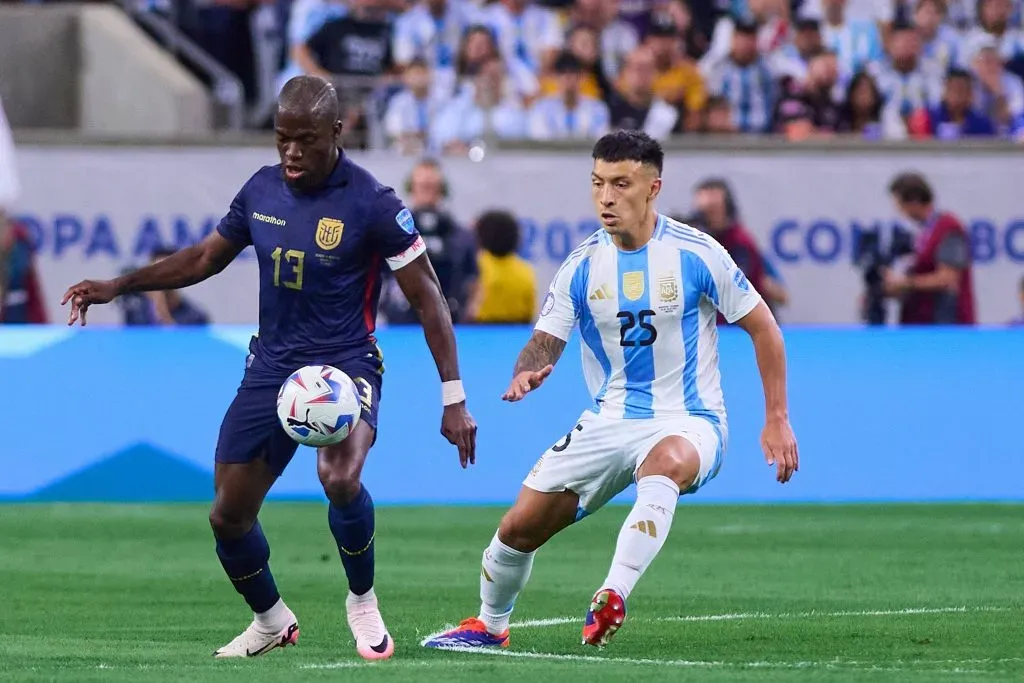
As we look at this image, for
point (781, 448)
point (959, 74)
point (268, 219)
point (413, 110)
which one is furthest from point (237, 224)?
point (959, 74)

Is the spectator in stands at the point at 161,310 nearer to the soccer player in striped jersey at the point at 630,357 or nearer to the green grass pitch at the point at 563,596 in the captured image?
the green grass pitch at the point at 563,596

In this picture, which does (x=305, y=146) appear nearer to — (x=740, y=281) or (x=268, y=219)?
(x=268, y=219)

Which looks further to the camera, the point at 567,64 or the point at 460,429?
the point at 567,64

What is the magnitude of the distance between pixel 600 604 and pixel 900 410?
7531 mm

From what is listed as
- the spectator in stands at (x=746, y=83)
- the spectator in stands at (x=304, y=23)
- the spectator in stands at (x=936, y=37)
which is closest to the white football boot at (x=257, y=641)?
the spectator in stands at (x=304, y=23)

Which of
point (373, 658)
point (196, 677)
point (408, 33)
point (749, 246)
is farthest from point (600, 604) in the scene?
point (408, 33)

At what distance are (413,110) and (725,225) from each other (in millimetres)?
3960

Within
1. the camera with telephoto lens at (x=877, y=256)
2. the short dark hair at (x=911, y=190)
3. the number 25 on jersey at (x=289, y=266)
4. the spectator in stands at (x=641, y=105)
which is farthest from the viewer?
the spectator in stands at (x=641, y=105)

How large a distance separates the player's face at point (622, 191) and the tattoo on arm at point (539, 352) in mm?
511

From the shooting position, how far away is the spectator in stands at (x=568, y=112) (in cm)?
1828

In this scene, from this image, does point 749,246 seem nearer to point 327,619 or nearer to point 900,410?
point 900,410

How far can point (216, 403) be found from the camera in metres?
14.1

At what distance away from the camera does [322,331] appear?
7598 mm

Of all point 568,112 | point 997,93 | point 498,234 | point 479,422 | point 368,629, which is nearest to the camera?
point 368,629
